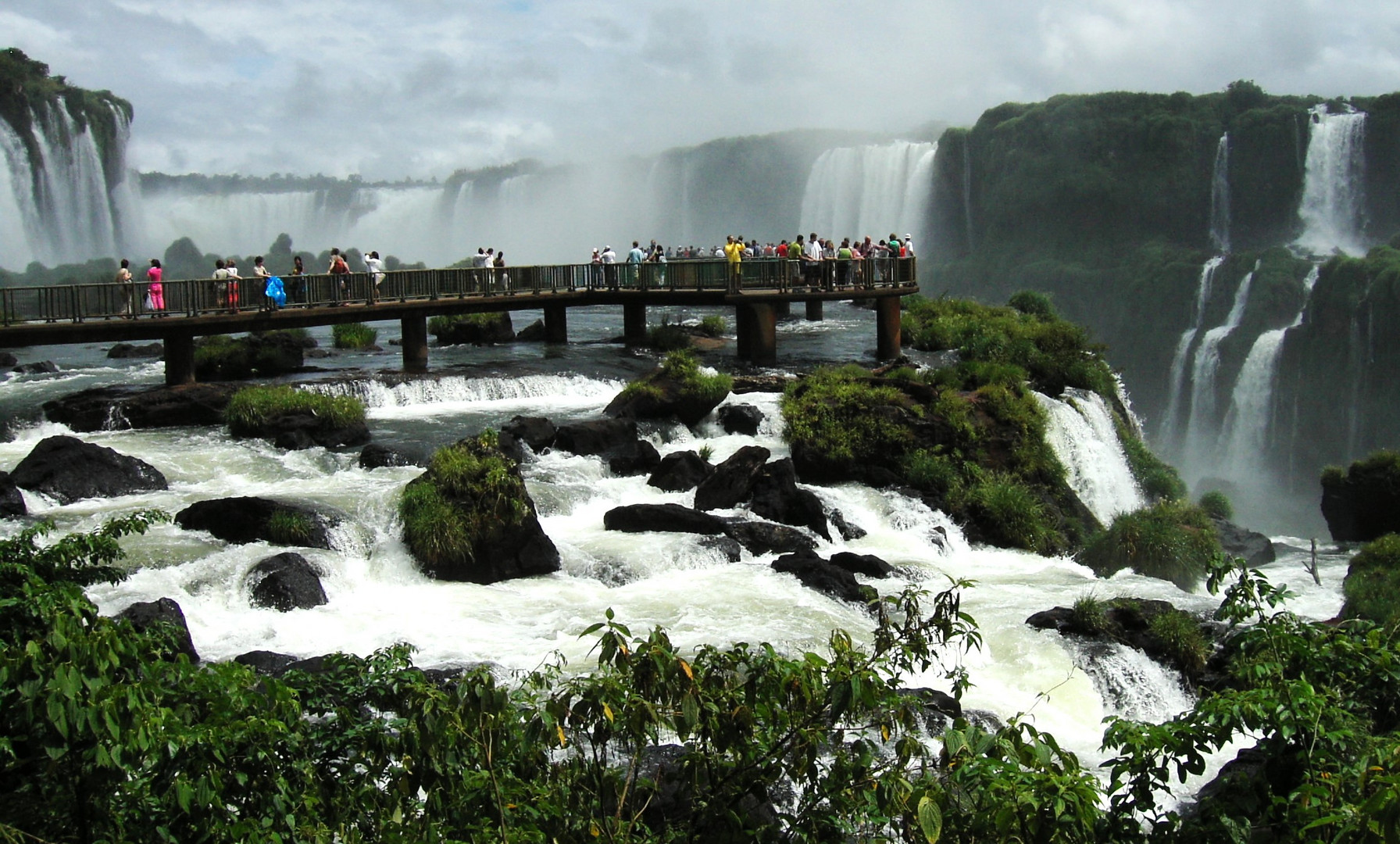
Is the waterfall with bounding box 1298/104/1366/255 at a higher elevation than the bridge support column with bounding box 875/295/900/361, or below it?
higher

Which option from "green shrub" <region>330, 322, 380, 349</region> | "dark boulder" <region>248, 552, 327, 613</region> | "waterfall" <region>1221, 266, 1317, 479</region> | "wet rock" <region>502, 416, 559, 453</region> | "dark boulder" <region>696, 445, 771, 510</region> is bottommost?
"waterfall" <region>1221, 266, 1317, 479</region>

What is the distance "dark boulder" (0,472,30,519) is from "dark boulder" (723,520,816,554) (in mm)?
9045

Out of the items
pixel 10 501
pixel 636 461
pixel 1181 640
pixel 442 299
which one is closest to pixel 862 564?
pixel 1181 640

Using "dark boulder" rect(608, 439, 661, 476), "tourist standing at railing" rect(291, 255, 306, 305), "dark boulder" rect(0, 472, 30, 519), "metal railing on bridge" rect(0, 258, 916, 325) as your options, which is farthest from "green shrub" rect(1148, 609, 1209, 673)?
"tourist standing at railing" rect(291, 255, 306, 305)

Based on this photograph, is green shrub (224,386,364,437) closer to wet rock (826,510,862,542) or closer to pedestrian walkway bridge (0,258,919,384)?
pedestrian walkway bridge (0,258,919,384)

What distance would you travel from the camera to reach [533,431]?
20.5m

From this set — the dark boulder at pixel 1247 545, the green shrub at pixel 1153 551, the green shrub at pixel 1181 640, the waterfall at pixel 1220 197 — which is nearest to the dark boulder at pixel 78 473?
the green shrub at pixel 1181 640

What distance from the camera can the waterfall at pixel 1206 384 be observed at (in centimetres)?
5181

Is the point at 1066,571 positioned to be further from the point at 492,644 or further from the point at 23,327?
the point at 23,327

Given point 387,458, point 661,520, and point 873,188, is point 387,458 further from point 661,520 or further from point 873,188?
point 873,188

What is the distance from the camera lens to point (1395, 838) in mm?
3891

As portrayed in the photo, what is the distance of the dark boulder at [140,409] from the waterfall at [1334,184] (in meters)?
54.0

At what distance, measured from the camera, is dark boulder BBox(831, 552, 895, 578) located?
16.2 m

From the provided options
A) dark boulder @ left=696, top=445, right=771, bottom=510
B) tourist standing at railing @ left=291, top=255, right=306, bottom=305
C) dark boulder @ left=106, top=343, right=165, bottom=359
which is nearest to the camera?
dark boulder @ left=696, top=445, right=771, bottom=510
